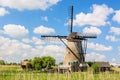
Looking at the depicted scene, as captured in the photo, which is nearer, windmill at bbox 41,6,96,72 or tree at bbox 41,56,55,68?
windmill at bbox 41,6,96,72

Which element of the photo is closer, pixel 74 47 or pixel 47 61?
pixel 74 47

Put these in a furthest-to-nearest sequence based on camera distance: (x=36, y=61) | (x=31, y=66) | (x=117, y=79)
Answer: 1. (x=31, y=66)
2. (x=36, y=61)
3. (x=117, y=79)

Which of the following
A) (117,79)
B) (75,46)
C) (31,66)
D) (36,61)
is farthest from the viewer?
(31,66)

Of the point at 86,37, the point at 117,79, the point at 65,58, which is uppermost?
the point at 86,37

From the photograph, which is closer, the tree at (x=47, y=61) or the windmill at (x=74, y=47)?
the windmill at (x=74, y=47)

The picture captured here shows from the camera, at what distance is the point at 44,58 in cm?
6412

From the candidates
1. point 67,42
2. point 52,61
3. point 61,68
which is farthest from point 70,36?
point 52,61

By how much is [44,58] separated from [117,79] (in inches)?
1737

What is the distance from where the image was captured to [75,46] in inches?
1790

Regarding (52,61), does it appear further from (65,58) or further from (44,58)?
(65,58)

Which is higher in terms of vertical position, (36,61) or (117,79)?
(36,61)

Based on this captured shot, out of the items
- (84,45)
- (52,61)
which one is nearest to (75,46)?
(84,45)

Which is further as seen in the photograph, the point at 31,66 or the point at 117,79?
the point at 31,66

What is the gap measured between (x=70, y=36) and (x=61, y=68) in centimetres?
479
